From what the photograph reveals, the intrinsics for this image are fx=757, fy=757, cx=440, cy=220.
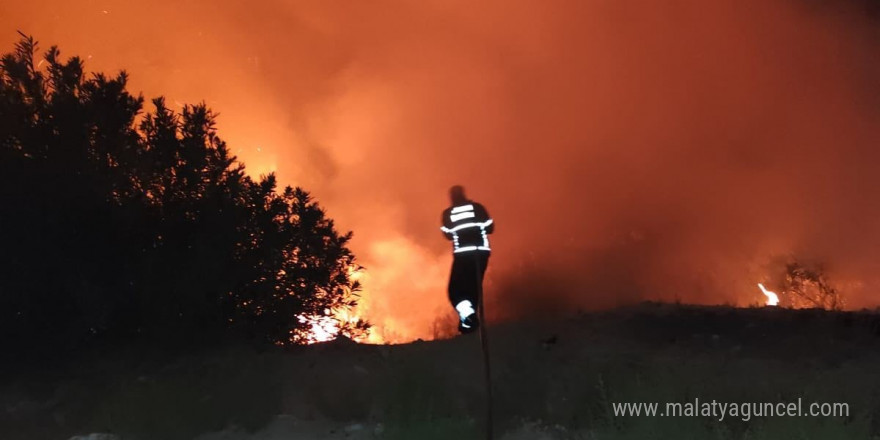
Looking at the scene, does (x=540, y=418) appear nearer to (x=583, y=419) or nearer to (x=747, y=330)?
(x=583, y=419)

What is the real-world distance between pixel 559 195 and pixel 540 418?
50.7 feet

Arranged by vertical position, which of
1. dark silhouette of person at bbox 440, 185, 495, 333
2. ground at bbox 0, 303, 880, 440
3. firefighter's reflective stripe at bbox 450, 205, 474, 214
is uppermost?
firefighter's reflective stripe at bbox 450, 205, 474, 214

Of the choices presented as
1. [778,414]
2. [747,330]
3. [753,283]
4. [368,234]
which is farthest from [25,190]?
[753,283]

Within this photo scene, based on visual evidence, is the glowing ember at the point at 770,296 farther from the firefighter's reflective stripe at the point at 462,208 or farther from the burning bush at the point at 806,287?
the firefighter's reflective stripe at the point at 462,208

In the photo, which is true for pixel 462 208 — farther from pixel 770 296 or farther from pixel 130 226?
pixel 770 296

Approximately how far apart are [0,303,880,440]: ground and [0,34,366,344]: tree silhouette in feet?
1.80

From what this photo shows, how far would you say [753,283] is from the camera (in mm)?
18812

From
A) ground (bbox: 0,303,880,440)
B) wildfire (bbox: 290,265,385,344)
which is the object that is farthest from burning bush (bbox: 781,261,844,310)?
wildfire (bbox: 290,265,385,344)

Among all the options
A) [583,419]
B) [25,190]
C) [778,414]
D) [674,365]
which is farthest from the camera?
[25,190]

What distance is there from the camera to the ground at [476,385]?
550 centimetres

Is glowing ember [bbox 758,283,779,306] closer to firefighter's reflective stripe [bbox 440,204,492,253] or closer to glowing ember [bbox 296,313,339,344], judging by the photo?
firefighter's reflective stripe [bbox 440,204,492,253]

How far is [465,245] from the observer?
8.11 meters

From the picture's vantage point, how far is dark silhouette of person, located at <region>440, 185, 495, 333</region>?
761cm

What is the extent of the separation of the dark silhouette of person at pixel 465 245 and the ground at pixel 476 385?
0.82m
